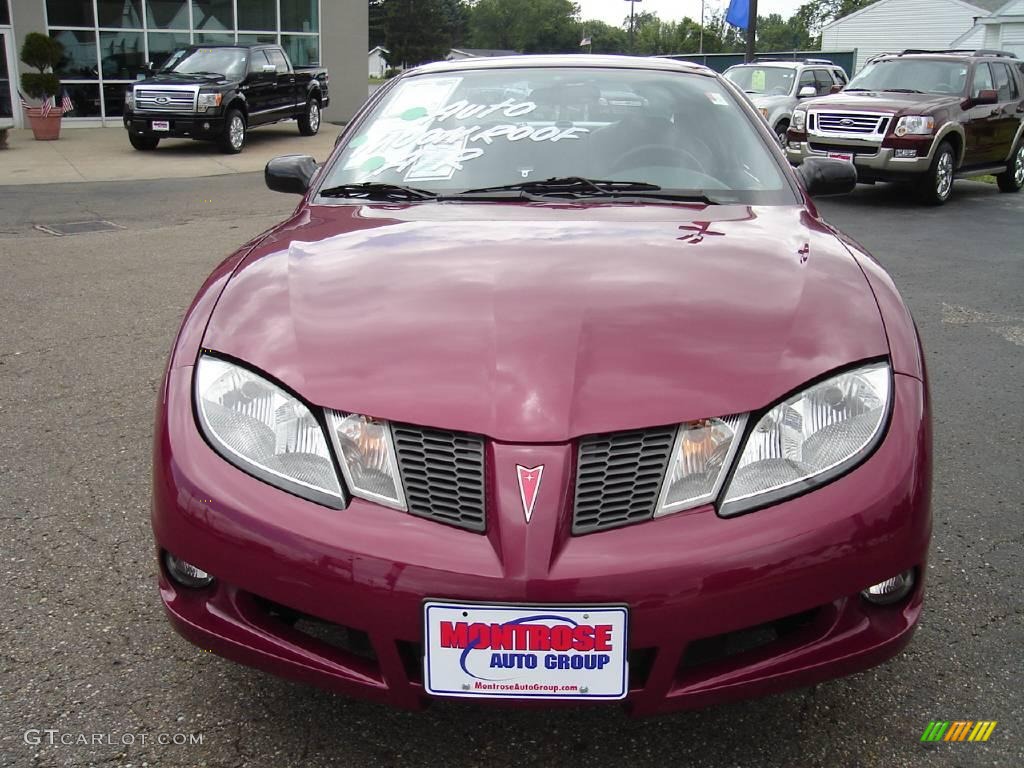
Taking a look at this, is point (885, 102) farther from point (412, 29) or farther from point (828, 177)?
point (412, 29)

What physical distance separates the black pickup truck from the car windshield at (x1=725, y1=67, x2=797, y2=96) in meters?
8.18

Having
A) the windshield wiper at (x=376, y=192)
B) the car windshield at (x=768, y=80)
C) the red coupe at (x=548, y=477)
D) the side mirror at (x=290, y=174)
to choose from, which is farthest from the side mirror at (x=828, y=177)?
the car windshield at (x=768, y=80)

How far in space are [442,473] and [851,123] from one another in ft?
37.8

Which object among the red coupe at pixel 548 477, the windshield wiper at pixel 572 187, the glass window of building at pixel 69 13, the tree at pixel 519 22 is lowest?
the red coupe at pixel 548 477

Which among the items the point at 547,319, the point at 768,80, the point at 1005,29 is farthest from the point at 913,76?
the point at 1005,29

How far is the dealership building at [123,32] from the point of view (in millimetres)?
18984

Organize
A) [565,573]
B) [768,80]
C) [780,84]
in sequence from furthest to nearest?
[768,80], [780,84], [565,573]

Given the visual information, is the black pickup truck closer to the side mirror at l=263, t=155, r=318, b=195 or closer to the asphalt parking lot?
the asphalt parking lot

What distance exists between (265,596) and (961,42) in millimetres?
47699

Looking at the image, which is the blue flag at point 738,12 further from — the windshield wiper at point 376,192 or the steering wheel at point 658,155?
the windshield wiper at point 376,192

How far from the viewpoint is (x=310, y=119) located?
19.6 meters

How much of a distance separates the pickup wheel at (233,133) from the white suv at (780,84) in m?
8.19

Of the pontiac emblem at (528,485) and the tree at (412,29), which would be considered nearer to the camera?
the pontiac emblem at (528,485)

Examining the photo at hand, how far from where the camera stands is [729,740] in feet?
7.09
